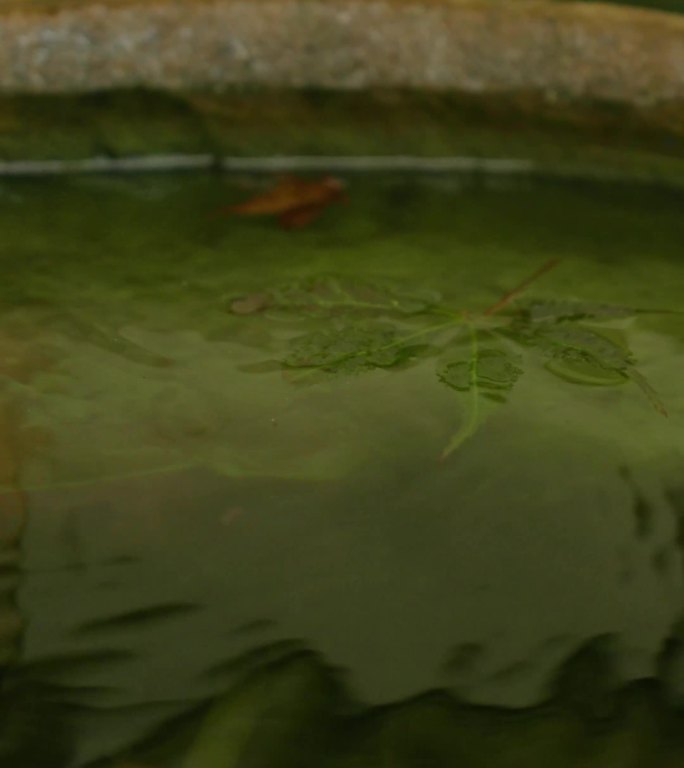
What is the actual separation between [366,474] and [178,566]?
0.20 metres

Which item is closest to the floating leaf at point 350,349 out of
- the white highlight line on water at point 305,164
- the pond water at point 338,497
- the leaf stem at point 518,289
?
the pond water at point 338,497

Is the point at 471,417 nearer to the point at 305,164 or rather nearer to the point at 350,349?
the point at 350,349

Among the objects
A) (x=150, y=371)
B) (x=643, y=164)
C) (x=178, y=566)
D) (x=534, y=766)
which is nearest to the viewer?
(x=534, y=766)

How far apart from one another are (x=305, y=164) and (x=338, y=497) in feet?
2.78

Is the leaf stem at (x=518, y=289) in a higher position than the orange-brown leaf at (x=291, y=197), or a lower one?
lower

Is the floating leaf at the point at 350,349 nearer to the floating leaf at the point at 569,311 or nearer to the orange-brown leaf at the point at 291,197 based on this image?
the floating leaf at the point at 569,311

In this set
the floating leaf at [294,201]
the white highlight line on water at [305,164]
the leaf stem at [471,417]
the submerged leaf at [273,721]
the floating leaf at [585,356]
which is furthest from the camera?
the white highlight line on water at [305,164]

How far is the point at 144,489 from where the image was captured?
884 millimetres

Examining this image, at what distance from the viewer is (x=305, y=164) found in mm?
1605

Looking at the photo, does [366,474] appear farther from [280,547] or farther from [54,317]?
[54,317]

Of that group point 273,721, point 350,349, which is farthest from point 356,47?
point 273,721

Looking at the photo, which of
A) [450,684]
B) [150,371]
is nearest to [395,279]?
[150,371]

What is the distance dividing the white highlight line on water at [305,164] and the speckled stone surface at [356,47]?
125 millimetres

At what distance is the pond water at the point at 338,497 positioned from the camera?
69 cm
